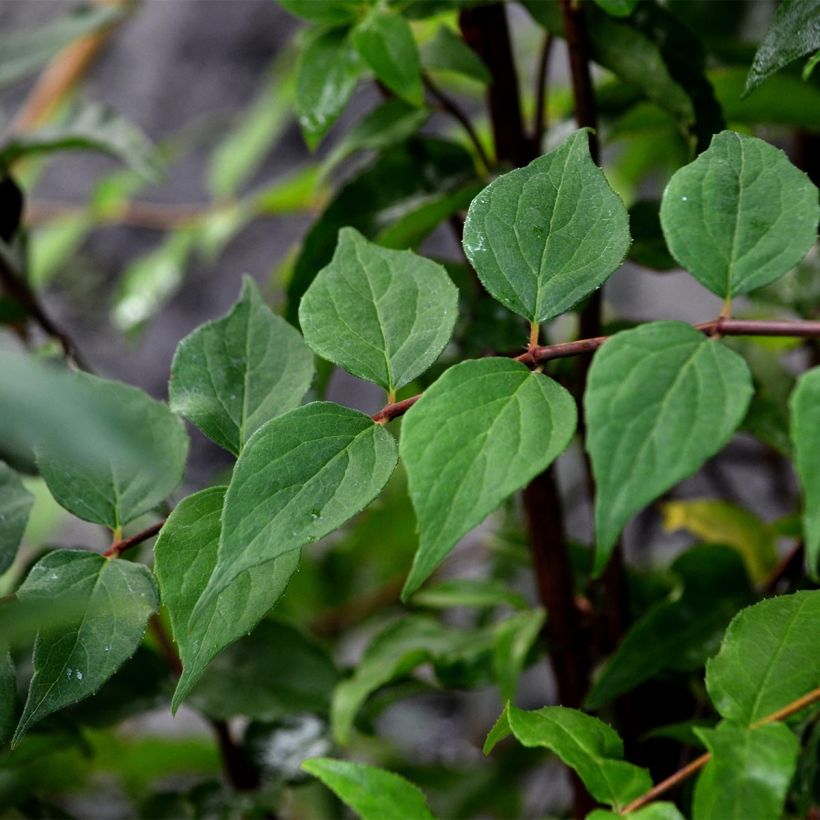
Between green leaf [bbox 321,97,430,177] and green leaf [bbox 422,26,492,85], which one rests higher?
green leaf [bbox 422,26,492,85]

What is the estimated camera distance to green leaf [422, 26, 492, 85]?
468mm

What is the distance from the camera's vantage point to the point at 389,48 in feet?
1.33

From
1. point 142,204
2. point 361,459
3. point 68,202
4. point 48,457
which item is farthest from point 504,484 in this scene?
point 68,202

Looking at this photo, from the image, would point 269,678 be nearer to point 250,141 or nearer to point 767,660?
point 767,660

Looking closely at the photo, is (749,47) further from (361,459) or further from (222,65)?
(222,65)

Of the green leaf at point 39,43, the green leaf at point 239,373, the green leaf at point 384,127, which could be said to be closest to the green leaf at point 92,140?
the green leaf at point 39,43

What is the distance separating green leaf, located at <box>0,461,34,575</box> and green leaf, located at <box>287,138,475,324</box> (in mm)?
179

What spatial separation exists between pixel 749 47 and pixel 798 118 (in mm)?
46

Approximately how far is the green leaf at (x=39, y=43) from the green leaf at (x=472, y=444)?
0.46 m

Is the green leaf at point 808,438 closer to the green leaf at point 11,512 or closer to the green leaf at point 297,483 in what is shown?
the green leaf at point 297,483

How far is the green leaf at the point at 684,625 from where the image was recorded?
44 cm

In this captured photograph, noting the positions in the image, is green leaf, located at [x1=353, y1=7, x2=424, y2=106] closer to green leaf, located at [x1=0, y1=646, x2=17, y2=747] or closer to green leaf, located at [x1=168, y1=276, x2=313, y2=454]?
green leaf, located at [x1=168, y1=276, x2=313, y2=454]

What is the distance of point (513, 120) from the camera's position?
1.65 ft

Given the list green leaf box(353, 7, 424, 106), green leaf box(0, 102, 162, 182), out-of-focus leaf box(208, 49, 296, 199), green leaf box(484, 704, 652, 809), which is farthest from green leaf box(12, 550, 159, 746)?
out-of-focus leaf box(208, 49, 296, 199)
